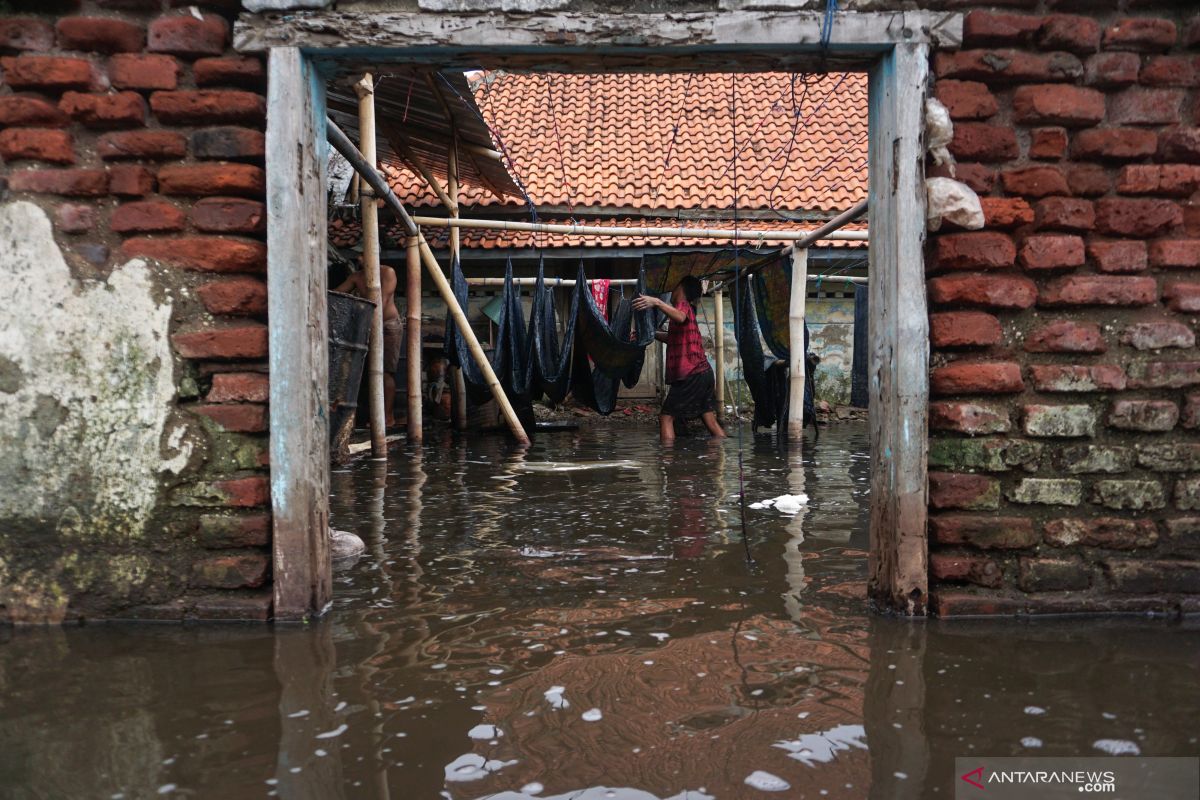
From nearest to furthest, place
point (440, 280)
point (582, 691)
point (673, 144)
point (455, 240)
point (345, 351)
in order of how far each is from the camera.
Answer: point (582, 691) → point (345, 351) → point (440, 280) → point (455, 240) → point (673, 144)

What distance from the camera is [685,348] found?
26.0 ft

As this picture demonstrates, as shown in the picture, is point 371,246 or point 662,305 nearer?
point 371,246

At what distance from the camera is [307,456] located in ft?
8.39

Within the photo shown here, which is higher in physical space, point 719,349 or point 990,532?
point 719,349

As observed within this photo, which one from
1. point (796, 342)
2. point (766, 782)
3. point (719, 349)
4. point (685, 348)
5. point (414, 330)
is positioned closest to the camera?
point (766, 782)

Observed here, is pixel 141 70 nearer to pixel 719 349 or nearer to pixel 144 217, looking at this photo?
pixel 144 217

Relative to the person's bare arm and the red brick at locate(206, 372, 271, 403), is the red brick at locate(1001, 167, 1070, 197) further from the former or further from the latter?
the person's bare arm

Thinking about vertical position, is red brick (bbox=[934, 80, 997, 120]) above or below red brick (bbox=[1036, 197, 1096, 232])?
above

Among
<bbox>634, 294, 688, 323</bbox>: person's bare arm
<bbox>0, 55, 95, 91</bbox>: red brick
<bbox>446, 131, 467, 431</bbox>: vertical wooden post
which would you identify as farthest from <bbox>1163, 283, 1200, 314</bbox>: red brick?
<bbox>446, 131, 467, 431</bbox>: vertical wooden post

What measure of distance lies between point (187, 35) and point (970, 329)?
2481 mm

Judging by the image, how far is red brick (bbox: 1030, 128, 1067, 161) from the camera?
8.26ft

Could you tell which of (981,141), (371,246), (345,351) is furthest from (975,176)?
(371,246)

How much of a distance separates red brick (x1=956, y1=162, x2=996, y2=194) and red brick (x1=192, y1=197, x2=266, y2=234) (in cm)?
213

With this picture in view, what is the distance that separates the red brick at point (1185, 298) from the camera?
250 cm
